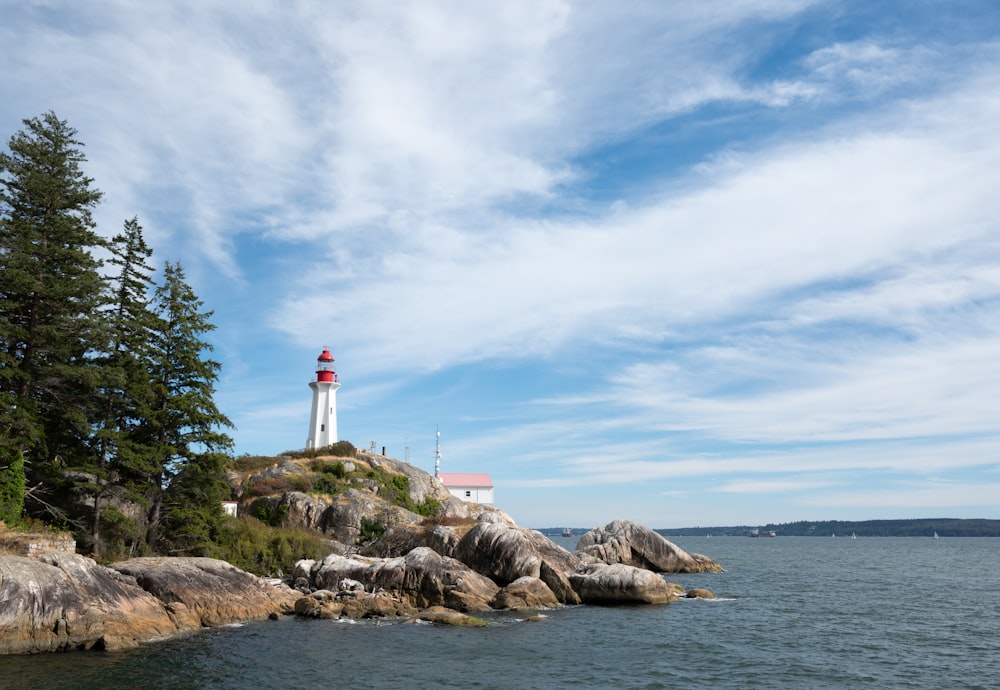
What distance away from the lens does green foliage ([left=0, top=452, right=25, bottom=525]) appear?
27422 mm

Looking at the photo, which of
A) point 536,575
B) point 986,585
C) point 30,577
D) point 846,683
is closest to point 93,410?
point 30,577

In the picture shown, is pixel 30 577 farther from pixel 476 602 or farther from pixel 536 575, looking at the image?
pixel 536 575

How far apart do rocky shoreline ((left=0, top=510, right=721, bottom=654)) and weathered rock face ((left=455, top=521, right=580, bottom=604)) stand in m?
0.06

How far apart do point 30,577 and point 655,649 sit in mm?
22024

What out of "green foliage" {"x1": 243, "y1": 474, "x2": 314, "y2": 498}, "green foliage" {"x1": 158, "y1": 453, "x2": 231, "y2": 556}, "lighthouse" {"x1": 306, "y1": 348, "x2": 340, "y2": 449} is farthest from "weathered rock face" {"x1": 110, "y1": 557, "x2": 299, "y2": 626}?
"lighthouse" {"x1": 306, "y1": 348, "x2": 340, "y2": 449}

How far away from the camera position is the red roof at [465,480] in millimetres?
83000

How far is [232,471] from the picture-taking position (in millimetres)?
54438

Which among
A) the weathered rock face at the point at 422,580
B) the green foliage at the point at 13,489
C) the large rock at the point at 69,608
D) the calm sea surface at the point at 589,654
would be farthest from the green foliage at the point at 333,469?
the large rock at the point at 69,608

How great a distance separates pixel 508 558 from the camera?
125ft

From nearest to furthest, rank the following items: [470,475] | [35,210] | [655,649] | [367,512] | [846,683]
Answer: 1. [846,683]
2. [655,649]
3. [35,210]
4. [367,512]
5. [470,475]

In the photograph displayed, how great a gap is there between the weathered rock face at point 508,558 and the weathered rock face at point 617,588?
32.0 inches

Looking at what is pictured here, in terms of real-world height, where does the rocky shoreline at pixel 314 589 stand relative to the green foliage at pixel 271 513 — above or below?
below

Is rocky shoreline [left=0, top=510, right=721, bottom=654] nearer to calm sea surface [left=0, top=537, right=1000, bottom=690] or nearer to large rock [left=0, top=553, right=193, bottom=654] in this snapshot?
large rock [left=0, top=553, right=193, bottom=654]

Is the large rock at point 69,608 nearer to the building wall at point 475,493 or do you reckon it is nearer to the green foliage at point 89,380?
the green foliage at point 89,380
